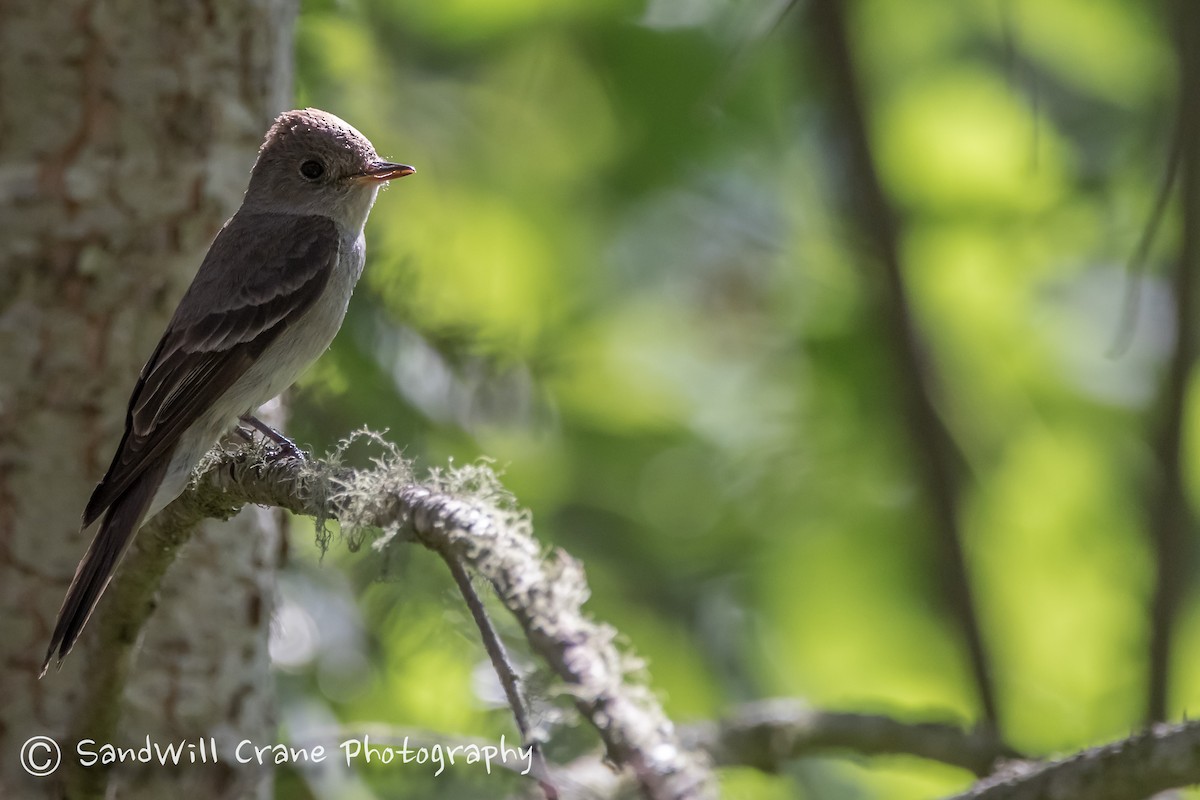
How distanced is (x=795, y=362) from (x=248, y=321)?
97.2 inches

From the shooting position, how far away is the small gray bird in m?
3.18

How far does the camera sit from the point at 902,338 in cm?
395

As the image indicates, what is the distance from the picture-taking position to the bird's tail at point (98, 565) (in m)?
2.91

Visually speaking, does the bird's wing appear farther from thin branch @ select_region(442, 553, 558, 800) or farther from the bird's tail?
thin branch @ select_region(442, 553, 558, 800)

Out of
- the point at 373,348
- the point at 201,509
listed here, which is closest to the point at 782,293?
the point at 373,348

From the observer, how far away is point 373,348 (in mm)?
4160

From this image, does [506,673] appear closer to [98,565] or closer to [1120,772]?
[1120,772]

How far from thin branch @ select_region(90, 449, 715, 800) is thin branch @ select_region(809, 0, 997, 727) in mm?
1685

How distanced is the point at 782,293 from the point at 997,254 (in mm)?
1061

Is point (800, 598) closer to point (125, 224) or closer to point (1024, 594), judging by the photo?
point (1024, 594)

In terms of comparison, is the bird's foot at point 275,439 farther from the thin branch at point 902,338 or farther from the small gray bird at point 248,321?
the thin branch at point 902,338

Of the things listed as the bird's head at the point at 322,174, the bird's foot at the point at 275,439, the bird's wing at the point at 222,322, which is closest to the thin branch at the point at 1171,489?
the bird's foot at the point at 275,439

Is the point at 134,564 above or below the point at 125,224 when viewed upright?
below

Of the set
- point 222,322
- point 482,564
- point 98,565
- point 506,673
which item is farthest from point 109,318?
point 506,673
